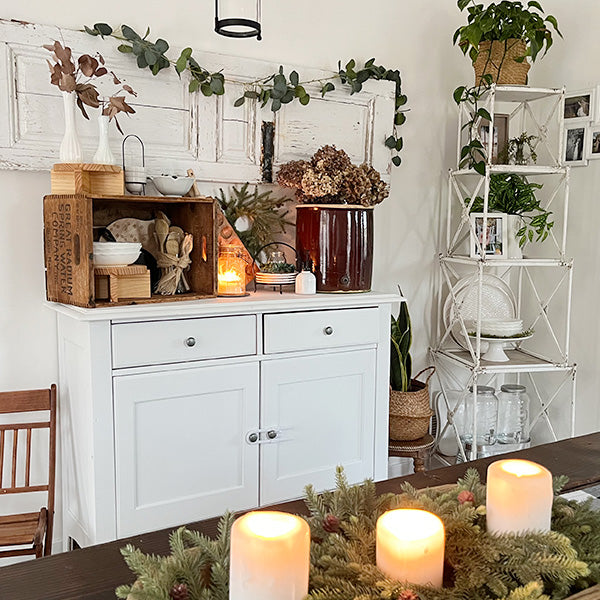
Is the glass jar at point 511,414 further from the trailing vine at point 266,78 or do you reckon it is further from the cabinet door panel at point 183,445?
the cabinet door panel at point 183,445

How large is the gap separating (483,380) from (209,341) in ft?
5.75

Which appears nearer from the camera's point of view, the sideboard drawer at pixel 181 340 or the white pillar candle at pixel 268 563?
the white pillar candle at pixel 268 563

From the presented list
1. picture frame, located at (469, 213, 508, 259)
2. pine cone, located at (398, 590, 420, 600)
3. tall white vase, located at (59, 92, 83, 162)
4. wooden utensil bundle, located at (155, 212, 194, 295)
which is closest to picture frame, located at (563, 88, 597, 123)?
picture frame, located at (469, 213, 508, 259)

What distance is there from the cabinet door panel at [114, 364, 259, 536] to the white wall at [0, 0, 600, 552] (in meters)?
1.10

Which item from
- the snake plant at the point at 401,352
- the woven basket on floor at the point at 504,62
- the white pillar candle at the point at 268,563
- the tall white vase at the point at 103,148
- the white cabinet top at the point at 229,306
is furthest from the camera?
the snake plant at the point at 401,352

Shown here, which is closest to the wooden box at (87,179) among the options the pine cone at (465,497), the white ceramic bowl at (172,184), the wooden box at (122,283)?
the white ceramic bowl at (172,184)

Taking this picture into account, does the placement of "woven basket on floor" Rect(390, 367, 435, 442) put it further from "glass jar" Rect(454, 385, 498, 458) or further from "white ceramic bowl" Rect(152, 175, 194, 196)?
"white ceramic bowl" Rect(152, 175, 194, 196)

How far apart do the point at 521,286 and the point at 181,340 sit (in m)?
1.94

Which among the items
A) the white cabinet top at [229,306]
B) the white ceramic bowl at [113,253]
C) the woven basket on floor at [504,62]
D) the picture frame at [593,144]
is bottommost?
the white cabinet top at [229,306]

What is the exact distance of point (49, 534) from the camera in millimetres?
2102

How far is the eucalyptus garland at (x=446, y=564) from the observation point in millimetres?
800

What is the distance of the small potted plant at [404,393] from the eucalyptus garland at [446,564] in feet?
6.10

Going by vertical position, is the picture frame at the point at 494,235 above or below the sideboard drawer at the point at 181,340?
above

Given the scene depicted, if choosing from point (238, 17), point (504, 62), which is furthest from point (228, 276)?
point (504, 62)
